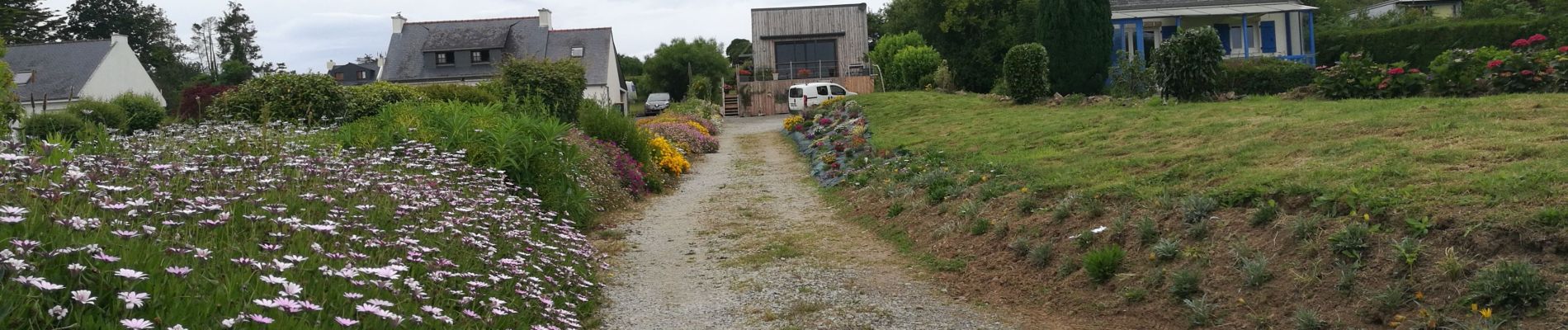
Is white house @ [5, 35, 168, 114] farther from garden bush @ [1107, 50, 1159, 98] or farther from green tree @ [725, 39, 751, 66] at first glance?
green tree @ [725, 39, 751, 66]

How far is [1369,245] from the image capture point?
5270 millimetres

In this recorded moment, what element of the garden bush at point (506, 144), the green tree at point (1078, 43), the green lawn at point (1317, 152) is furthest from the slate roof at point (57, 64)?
the green lawn at point (1317, 152)

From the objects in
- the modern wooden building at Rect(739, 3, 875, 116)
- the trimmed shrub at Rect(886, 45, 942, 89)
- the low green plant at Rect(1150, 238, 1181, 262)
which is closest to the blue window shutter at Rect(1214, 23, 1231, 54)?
the trimmed shrub at Rect(886, 45, 942, 89)

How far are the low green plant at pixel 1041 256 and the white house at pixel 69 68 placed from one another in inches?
1536

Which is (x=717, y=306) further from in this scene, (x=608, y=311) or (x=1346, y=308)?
(x=1346, y=308)

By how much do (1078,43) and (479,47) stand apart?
28273mm

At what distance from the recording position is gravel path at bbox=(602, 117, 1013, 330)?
20.4 feet

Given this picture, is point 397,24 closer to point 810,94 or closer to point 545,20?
point 545,20

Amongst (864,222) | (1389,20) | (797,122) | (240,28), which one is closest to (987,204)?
(864,222)

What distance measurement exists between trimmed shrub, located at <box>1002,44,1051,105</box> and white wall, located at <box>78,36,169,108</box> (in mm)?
31028

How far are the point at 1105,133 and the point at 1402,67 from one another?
4.45m

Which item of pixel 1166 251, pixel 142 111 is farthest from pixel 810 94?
pixel 1166 251

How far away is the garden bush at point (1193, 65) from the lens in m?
15.6

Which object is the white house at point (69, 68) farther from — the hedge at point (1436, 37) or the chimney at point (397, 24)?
the hedge at point (1436, 37)
